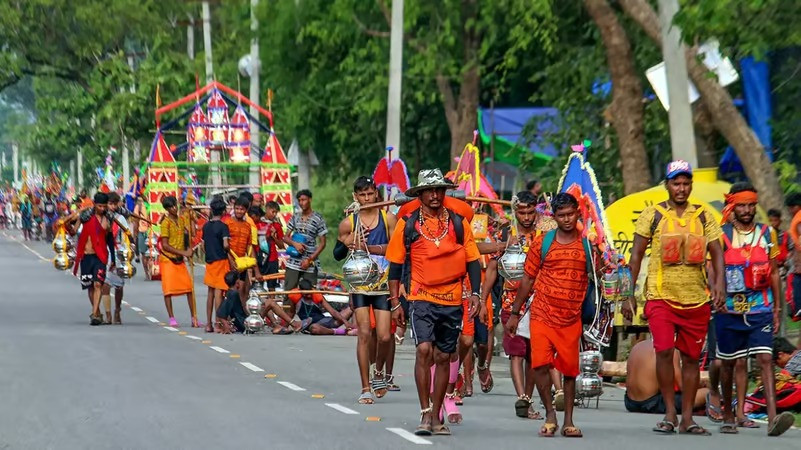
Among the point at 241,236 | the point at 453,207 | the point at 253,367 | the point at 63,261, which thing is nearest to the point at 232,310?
the point at 241,236

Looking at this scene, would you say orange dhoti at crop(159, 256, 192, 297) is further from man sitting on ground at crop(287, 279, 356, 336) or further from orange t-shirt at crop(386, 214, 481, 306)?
orange t-shirt at crop(386, 214, 481, 306)

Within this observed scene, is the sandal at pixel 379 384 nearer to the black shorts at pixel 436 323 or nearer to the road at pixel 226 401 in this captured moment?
the road at pixel 226 401

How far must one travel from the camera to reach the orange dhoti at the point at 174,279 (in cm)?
2462

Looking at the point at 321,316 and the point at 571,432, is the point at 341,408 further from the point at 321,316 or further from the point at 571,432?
the point at 321,316

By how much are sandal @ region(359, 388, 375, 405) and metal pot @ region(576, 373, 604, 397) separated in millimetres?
1704

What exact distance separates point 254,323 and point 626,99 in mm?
5712

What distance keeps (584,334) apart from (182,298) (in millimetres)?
18924

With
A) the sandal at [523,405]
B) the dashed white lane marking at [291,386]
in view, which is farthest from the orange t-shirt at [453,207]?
the dashed white lane marking at [291,386]

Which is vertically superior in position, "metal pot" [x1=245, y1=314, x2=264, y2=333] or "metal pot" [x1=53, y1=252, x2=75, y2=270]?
"metal pot" [x1=53, y1=252, x2=75, y2=270]

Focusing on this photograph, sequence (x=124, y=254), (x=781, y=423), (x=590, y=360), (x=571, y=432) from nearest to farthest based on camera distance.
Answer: (x=571, y=432) → (x=781, y=423) → (x=590, y=360) → (x=124, y=254)

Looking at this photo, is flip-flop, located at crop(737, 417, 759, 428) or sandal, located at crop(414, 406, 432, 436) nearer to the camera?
sandal, located at crop(414, 406, 432, 436)

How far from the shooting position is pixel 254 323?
2319cm

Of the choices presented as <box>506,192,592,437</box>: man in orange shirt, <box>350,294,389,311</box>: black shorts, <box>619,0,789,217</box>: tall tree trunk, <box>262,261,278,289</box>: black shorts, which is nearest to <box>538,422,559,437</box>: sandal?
<box>506,192,592,437</box>: man in orange shirt

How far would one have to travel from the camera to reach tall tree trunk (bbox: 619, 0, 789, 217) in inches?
770
